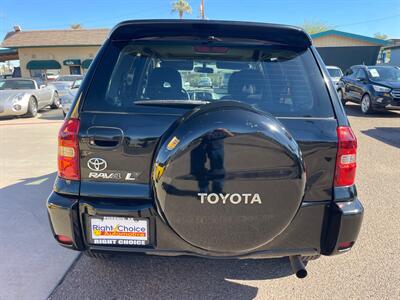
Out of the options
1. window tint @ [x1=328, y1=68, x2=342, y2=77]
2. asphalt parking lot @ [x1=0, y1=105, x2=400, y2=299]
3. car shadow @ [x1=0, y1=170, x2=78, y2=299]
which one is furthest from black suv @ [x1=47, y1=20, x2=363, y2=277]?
window tint @ [x1=328, y1=68, x2=342, y2=77]

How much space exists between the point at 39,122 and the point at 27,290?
9.31m

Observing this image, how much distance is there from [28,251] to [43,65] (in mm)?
33911

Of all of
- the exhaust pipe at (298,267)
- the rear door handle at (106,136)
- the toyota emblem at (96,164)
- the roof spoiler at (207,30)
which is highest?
the roof spoiler at (207,30)

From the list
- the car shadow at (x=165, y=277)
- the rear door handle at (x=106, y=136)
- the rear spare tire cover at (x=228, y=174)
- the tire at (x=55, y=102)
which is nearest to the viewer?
the rear spare tire cover at (x=228, y=174)

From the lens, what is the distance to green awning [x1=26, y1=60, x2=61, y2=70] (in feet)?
106

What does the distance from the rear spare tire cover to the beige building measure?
3289 centimetres

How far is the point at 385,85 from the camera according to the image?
10.7m

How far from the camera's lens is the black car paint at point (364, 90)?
10555 mm

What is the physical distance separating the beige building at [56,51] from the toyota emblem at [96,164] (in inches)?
1283

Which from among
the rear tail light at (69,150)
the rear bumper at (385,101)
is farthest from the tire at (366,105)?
the rear tail light at (69,150)

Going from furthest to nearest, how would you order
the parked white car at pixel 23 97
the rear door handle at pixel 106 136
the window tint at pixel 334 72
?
the window tint at pixel 334 72
the parked white car at pixel 23 97
the rear door handle at pixel 106 136

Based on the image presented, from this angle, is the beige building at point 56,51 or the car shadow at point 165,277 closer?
the car shadow at point 165,277

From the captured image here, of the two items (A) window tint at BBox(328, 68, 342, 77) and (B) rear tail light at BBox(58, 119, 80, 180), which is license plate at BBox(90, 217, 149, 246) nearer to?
(B) rear tail light at BBox(58, 119, 80, 180)

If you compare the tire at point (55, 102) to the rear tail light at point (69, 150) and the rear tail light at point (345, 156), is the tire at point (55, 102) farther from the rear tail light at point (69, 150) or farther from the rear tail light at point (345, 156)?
the rear tail light at point (345, 156)
